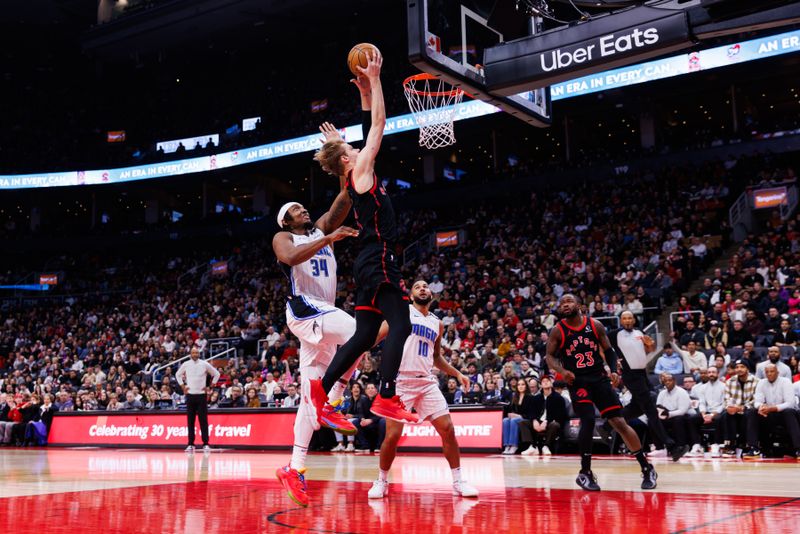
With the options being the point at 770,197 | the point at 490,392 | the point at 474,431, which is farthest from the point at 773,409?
the point at 770,197

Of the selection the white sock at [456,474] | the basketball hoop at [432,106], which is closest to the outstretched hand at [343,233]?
the white sock at [456,474]

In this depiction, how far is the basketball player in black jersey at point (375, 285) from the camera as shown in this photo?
5.42 m

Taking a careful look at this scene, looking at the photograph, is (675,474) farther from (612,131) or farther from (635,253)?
(612,131)

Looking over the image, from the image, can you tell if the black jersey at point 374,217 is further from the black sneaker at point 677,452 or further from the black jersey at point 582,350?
the black sneaker at point 677,452

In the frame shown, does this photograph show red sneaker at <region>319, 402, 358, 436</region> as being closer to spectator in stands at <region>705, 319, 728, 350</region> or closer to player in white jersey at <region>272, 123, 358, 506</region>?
player in white jersey at <region>272, 123, 358, 506</region>

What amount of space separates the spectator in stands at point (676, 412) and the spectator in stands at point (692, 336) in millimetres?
2643

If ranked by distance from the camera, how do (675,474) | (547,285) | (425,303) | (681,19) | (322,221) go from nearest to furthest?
1. (322,221)
2. (681,19)
3. (425,303)
4. (675,474)
5. (547,285)

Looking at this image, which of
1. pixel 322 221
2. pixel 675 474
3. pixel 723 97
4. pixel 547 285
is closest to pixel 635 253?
pixel 547 285

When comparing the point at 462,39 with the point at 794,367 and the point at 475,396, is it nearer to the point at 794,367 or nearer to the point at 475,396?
the point at 794,367

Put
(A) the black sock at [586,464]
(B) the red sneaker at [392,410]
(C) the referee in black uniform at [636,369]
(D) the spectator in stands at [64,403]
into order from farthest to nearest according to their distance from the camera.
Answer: (D) the spectator in stands at [64,403] → (C) the referee in black uniform at [636,369] → (A) the black sock at [586,464] → (B) the red sneaker at [392,410]

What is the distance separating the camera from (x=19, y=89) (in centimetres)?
4281

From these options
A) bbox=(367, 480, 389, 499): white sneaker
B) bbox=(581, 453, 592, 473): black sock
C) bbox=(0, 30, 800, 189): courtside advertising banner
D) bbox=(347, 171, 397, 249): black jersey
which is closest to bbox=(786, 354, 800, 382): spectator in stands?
bbox=(581, 453, 592, 473): black sock

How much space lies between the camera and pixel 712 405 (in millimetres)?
12391

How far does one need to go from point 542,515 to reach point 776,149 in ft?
73.7
